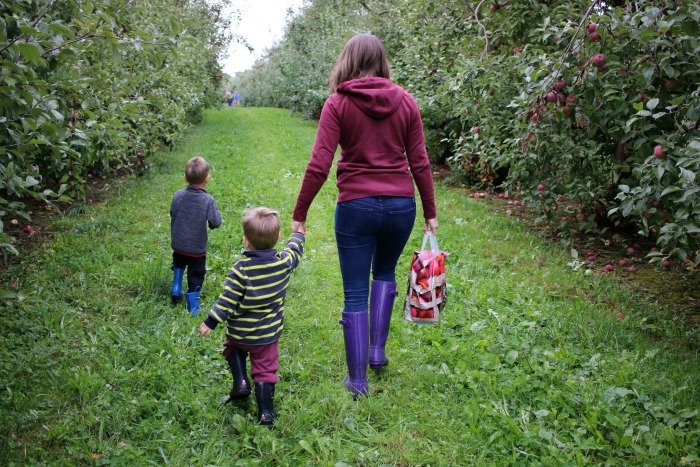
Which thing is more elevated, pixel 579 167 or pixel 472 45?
pixel 472 45

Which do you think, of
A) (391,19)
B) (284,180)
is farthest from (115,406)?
(391,19)

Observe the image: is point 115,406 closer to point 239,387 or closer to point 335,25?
point 239,387

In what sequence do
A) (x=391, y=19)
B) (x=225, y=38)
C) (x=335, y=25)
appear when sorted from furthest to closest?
1. (x=225, y=38)
2. (x=335, y=25)
3. (x=391, y=19)

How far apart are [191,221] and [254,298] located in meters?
1.83

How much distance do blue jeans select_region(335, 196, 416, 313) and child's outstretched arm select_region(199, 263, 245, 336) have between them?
570 millimetres

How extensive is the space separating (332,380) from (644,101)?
321 centimetres

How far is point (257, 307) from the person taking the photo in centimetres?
315

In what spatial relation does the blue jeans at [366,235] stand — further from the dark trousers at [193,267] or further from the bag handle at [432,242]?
the dark trousers at [193,267]

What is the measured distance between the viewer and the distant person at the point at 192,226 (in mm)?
4715

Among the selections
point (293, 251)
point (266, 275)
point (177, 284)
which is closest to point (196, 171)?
point (177, 284)

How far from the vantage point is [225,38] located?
30.4m

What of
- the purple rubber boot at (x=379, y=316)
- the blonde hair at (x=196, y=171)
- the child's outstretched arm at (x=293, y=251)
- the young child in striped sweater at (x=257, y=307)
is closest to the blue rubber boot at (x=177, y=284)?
the blonde hair at (x=196, y=171)

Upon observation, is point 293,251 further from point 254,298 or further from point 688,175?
point 688,175

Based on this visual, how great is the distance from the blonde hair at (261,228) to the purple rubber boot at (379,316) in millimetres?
725
